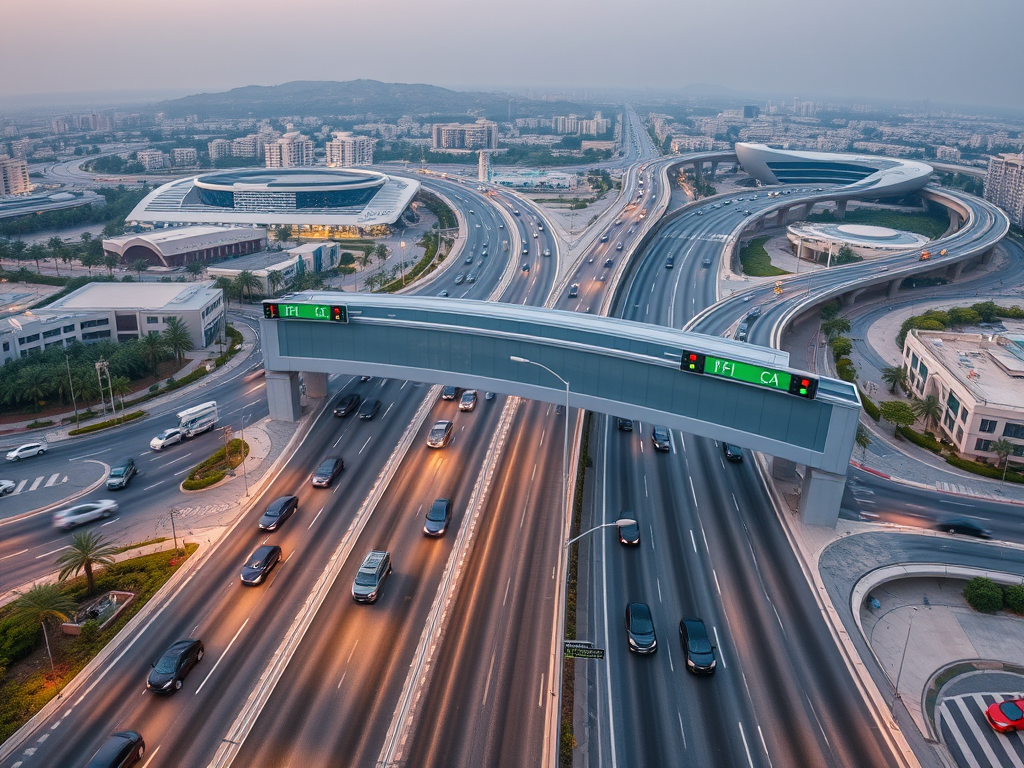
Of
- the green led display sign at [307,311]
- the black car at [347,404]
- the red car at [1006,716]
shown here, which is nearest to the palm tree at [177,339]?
the green led display sign at [307,311]

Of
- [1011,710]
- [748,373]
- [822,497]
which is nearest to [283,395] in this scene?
[748,373]

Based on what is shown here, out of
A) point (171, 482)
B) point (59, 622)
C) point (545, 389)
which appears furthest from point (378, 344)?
point (59, 622)

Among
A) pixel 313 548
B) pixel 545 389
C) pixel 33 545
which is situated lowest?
pixel 33 545

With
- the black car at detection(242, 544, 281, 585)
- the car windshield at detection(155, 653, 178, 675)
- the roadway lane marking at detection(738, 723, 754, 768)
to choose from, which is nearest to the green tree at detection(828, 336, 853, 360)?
the roadway lane marking at detection(738, 723, 754, 768)

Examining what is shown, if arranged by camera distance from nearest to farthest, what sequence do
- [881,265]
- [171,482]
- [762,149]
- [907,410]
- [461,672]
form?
[461,672]
[171,482]
[907,410]
[881,265]
[762,149]

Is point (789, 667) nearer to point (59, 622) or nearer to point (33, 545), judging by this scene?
point (59, 622)

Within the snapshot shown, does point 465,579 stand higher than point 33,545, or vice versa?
point 465,579
